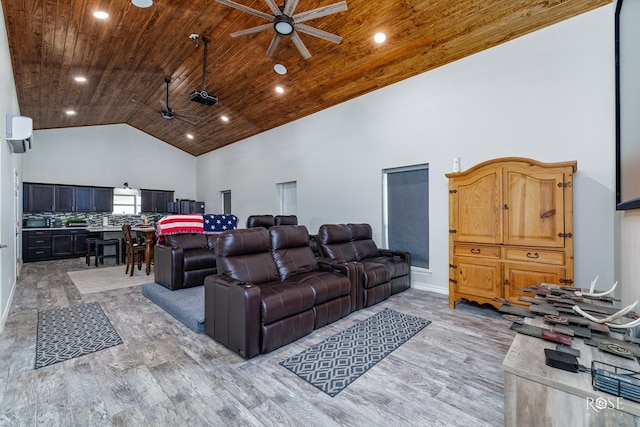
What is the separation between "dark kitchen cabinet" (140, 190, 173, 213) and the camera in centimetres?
958

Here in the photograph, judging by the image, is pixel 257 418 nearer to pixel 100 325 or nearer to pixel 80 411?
pixel 80 411

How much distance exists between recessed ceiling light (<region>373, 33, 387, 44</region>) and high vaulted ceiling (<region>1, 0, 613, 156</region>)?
0.24 feet

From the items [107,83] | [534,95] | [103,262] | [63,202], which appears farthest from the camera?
[63,202]

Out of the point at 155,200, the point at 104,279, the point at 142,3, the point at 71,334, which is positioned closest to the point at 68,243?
the point at 155,200

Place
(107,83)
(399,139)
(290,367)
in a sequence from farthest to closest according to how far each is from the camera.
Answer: (107,83) → (399,139) → (290,367)

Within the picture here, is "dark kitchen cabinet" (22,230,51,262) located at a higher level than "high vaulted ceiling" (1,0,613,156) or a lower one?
lower

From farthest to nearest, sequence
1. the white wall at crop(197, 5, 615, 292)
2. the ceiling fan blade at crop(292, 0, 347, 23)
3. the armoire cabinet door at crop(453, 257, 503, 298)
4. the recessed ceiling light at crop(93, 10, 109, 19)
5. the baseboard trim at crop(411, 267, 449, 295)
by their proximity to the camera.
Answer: the baseboard trim at crop(411, 267, 449, 295) → the recessed ceiling light at crop(93, 10, 109, 19) → the armoire cabinet door at crop(453, 257, 503, 298) → the white wall at crop(197, 5, 615, 292) → the ceiling fan blade at crop(292, 0, 347, 23)

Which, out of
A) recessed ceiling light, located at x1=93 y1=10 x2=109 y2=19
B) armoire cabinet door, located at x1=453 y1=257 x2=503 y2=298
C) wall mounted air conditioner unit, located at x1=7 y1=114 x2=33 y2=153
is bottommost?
armoire cabinet door, located at x1=453 y1=257 x2=503 y2=298

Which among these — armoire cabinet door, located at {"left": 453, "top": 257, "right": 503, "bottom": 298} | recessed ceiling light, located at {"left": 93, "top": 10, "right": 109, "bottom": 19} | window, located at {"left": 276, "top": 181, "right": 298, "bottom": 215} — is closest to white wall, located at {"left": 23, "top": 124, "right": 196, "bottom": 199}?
window, located at {"left": 276, "top": 181, "right": 298, "bottom": 215}

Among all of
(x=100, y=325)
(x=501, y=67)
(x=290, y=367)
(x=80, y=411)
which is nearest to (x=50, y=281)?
(x=100, y=325)

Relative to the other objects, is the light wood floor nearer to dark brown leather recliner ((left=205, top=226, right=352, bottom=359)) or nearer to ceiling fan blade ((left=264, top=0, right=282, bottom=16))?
dark brown leather recliner ((left=205, top=226, right=352, bottom=359))

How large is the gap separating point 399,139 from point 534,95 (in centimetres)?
191

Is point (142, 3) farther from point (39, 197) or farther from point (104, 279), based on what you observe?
point (39, 197)

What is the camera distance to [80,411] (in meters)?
1.83
